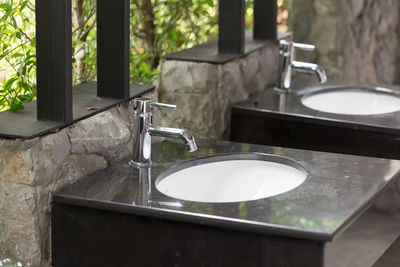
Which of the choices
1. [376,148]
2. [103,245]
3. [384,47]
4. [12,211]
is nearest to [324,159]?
[376,148]

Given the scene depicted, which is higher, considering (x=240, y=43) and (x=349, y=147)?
(x=240, y=43)

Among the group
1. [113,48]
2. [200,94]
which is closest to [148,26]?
[200,94]

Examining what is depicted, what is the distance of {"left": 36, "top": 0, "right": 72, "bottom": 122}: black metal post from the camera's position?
83.7 inches

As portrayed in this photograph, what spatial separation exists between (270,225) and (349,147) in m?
1.02

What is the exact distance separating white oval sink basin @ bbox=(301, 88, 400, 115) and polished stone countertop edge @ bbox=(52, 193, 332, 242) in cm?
129

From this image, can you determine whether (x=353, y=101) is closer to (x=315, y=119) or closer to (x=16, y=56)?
(x=315, y=119)

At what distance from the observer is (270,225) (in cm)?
195

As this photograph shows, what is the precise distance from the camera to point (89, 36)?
118 inches

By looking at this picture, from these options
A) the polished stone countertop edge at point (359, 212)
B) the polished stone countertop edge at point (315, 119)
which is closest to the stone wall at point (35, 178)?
the polished stone countertop edge at point (359, 212)

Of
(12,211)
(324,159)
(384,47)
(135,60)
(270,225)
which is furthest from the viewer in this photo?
(384,47)

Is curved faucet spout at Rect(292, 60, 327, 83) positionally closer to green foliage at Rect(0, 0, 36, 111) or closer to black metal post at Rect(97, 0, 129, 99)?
black metal post at Rect(97, 0, 129, 99)

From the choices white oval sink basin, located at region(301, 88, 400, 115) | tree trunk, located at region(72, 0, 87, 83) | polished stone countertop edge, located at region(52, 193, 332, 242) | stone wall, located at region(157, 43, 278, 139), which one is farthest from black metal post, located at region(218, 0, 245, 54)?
polished stone countertop edge, located at region(52, 193, 332, 242)

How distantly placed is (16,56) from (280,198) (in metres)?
0.81

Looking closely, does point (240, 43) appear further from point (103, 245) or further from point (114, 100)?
point (103, 245)
